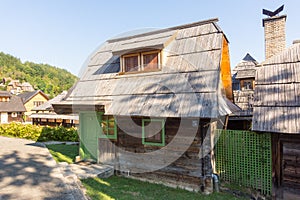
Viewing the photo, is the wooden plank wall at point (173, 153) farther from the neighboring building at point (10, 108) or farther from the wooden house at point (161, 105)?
the neighboring building at point (10, 108)

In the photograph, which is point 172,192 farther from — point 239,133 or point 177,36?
point 177,36

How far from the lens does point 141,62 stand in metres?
8.67

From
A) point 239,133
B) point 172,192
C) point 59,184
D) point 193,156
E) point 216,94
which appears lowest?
point 172,192

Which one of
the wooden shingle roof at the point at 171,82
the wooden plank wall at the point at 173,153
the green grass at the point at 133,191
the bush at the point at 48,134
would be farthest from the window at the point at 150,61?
the bush at the point at 48,134

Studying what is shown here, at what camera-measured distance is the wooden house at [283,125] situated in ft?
17.9

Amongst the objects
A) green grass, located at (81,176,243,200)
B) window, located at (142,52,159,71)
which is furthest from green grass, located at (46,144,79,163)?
window, located at (142,52,159,71)

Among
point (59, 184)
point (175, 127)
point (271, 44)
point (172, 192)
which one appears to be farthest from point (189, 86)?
point (271, 44)

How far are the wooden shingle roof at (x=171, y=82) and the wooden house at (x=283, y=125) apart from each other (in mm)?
1186

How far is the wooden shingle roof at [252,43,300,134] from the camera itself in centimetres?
544

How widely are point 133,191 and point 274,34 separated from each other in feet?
33.7

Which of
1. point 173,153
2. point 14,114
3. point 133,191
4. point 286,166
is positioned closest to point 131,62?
point 173,153

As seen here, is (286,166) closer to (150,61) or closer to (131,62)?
(150,61)

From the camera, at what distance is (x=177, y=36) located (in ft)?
30.7

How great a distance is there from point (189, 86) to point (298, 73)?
3462 mm
